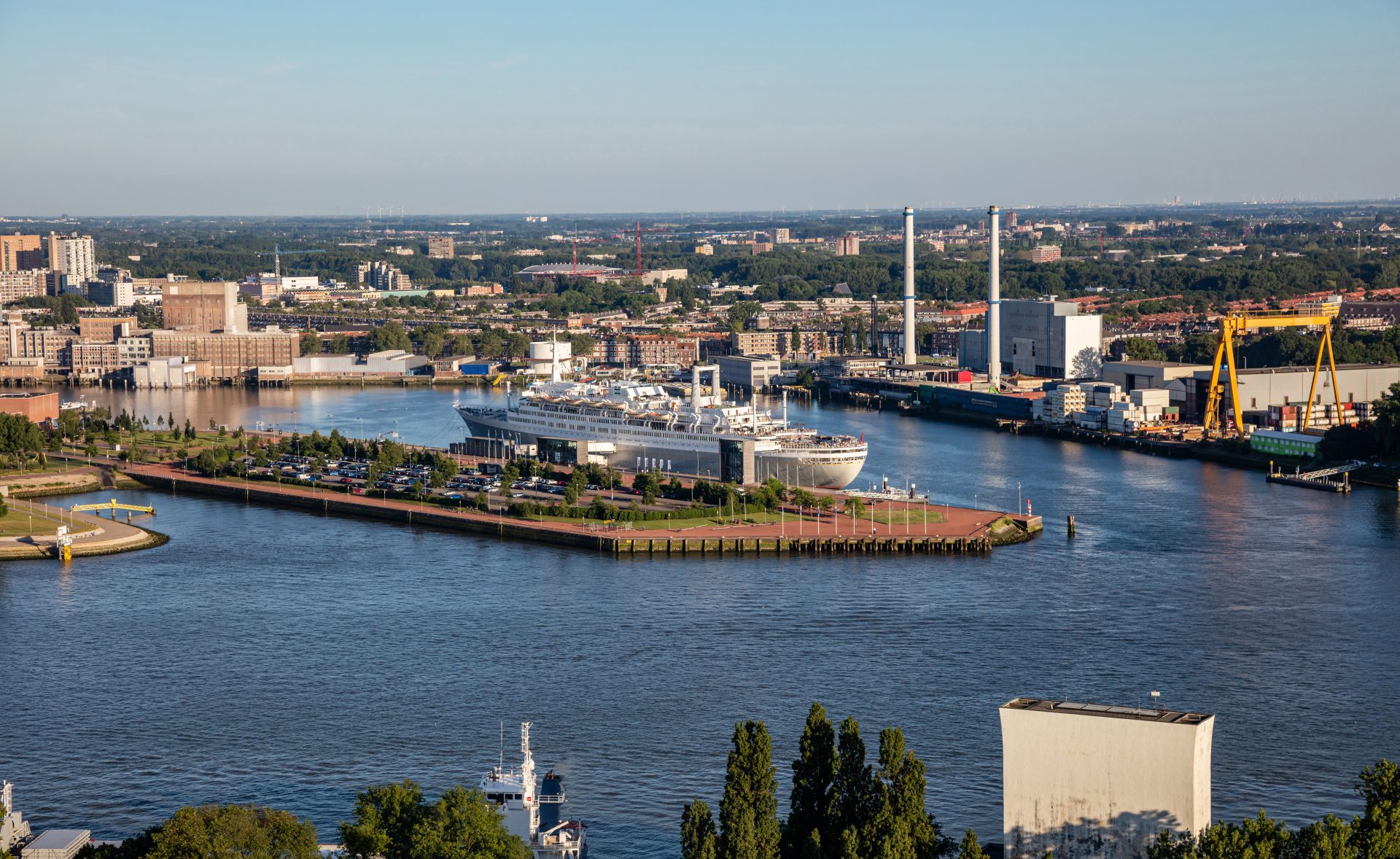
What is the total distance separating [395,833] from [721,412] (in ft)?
42.4

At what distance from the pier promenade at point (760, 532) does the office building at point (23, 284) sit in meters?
36.0

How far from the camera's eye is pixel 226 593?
13211 mm

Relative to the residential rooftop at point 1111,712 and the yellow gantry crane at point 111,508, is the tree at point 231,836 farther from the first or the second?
the yellow gantry crane at point 111,508

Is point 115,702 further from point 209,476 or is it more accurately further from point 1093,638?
point 209,476

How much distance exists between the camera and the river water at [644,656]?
8.77 meters

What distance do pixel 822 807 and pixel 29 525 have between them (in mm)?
10928

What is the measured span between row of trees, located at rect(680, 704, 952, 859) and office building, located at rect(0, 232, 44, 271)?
172 ft

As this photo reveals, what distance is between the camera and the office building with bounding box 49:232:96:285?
55.0 m

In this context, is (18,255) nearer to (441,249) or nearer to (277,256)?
(277,256)

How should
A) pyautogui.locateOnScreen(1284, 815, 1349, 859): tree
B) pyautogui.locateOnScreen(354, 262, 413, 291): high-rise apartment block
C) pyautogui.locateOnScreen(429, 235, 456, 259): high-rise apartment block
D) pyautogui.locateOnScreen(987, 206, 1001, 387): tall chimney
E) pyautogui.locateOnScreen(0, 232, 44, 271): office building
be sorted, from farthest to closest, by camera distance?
pyautogui.locateOnScreen(429, 235, 456, 259): high-rise apartment block → pyautogui.locateOnScreen(354, 262, 413, 291): high-rise apartment block → pyautogui.locateOnScreen(0, 232, 44, 271): office building → pyautogui.locateOnScreen(987, 206, 1001, 387): tall chimney → pyautogui.locateOnScreen(1284, 815, 1349, 859): tree

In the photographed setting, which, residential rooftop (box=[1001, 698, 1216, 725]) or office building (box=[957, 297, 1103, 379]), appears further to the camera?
office building (box=[957, 297, 1103, 379])

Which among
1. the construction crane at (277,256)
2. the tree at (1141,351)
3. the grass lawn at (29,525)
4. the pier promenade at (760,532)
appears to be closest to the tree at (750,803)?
the pier promenade at (760,532)

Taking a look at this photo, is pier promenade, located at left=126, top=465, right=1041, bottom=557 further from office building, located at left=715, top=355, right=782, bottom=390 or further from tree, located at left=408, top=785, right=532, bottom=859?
office building, located at left=715, top=355, right=782, bottom=390

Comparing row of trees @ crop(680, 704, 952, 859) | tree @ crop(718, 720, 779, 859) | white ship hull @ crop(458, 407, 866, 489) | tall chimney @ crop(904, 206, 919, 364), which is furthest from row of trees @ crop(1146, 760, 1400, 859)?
tall chimney @ crop(904, 206, 919, 364)
